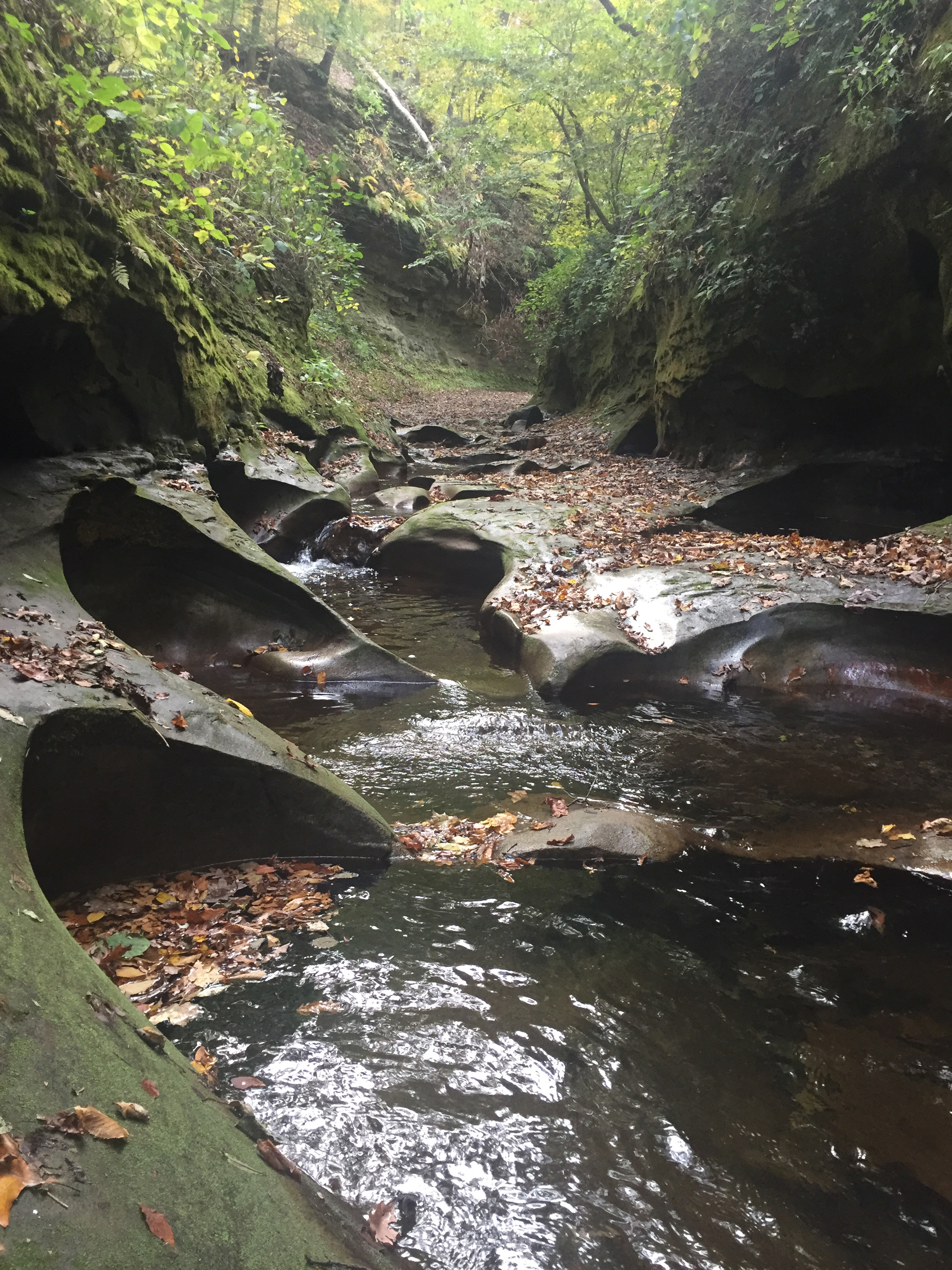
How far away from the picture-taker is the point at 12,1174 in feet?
5.04

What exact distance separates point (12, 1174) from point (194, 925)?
7.06 ft

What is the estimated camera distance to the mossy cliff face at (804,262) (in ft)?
27.7

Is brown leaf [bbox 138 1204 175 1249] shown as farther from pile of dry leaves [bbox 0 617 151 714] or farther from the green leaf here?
pile of dry leaves [bbox 0 617 151 714]

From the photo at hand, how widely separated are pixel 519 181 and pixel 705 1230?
25627 mm

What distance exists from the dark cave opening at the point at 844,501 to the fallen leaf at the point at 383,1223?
10.3 metres

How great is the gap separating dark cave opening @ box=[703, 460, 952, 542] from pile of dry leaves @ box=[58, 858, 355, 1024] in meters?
9.15

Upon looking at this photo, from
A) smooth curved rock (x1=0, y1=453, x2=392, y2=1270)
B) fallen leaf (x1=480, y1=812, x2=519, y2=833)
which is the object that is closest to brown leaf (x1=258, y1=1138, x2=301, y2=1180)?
smooth curved rock (x1=0, y1=453, x2=392, y2=1270)

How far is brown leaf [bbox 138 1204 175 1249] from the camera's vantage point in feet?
5.39

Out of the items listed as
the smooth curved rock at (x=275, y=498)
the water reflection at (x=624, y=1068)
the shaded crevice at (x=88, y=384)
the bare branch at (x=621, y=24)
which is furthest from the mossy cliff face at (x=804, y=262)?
the shaded crevice at (x=88, y=384)

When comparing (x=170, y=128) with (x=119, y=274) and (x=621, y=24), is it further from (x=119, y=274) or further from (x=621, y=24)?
(x=621, y=24)

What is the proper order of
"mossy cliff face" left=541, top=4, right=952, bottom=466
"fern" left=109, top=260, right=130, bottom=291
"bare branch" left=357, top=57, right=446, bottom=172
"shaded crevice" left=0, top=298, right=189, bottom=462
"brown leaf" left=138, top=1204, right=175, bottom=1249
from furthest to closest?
"bare branch" left=357, top=57, right=446, bottom=172
"mossy cliff face" left=541, top=4, right=952, bottom=466
"fern" left=109, top=260, right=130, bottom=291
"shaded crevice" left=0, top=298, right=189, bottom=462
"brown leaf" left=138, top=1204, right=175, bottom=1249

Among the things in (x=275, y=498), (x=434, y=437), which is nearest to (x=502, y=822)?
(x=275, y=498)

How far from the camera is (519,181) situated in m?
22.7

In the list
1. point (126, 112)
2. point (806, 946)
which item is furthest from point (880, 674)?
point (126, 112)
